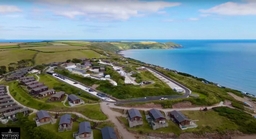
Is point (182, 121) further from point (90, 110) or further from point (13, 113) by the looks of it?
point (13, 113)

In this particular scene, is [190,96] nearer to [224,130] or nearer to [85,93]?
[224,130]

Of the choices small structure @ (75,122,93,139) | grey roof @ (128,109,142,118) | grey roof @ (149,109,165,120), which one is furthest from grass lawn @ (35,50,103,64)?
grey roof @ (149,109,165,120)

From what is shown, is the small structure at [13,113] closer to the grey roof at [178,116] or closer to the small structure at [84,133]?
the small structure at [84,133]

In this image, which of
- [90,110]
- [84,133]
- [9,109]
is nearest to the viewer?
[84,133]

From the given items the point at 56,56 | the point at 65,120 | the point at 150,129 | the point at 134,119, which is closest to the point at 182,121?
the point at 150,129

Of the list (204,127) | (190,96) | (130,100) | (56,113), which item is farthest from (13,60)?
(204,127)

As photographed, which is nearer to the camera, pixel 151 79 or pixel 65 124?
pixel 65 124
